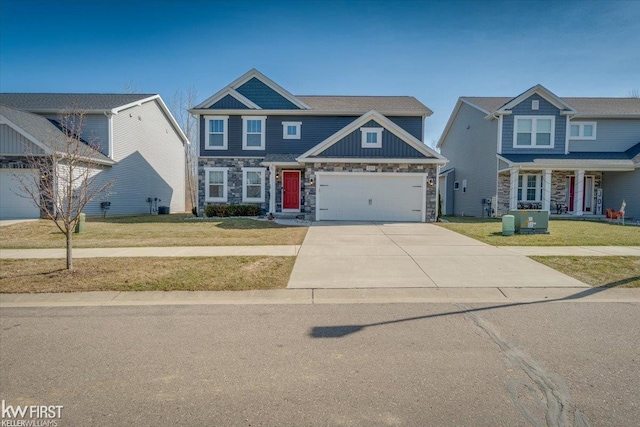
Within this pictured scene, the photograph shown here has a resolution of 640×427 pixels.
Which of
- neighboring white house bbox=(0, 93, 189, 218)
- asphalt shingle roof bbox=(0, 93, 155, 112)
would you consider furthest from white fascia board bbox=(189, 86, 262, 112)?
asphalt shingle roof bbox=(0, 93, 155, 112)

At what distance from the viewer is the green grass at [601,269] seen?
21.7 feet

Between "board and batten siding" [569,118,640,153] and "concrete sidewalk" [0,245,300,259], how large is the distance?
21.3m

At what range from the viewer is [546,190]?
19281 millimetres

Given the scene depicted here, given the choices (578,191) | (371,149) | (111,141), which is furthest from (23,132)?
(578,191)

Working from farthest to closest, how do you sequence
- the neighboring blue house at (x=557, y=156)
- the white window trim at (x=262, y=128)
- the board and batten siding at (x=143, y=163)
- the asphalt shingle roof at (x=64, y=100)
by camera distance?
the board and batten siding at (x=143, y=163), the asphalt shingle roof at (x=64, y=100), the white window trim at (x=262, y=128), the neighboring blue house at (x=557, y=156)

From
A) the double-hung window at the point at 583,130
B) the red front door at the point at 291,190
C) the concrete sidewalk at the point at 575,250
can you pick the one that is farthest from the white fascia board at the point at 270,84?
the double-hung window at the point at 583,130

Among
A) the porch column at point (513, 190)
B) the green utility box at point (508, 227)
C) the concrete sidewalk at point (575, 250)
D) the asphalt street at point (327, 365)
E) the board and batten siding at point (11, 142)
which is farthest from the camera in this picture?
the porch column at point (513, 190)

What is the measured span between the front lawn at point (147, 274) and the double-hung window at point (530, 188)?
17458 millimetres

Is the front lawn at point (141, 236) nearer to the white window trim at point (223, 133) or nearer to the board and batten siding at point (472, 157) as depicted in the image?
the white window trim at point (223, 133)

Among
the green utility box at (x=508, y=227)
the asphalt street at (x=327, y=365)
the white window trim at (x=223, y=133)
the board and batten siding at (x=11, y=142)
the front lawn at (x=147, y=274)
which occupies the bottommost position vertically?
the asphalt street at (x=327, y=365)

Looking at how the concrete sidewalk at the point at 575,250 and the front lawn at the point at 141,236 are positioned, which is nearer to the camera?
the concrete sidewalk at the point at 575,250

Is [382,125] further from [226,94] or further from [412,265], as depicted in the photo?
[412,265]

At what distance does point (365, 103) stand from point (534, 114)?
32.5 feet

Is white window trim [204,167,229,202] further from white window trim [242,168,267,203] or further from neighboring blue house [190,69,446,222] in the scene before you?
white window trim [242,168,267,203]
